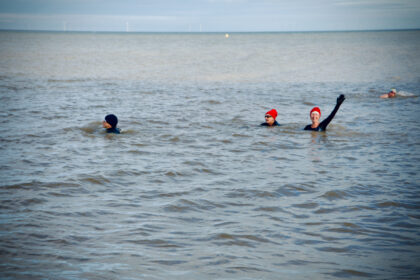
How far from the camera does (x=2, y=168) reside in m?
8.48

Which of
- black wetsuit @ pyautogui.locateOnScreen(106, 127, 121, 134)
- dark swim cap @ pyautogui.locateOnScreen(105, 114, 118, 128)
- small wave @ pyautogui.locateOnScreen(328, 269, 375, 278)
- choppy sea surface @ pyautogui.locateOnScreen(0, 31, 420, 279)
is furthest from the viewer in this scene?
black wetsuit @ pyautogui.locateOnScreen(106, 127, 121, 134)

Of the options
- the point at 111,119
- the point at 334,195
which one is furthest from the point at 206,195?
the point at 111,119

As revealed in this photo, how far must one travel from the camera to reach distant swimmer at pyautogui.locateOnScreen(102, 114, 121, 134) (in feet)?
40.2

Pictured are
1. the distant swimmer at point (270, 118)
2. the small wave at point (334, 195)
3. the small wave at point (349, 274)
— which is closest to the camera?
the small wave at point (349, 274)

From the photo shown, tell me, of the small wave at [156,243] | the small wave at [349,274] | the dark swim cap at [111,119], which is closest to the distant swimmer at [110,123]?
the dark swim cap at [111,119]

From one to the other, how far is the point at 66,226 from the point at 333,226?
408cm

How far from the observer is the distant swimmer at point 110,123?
1226 cm

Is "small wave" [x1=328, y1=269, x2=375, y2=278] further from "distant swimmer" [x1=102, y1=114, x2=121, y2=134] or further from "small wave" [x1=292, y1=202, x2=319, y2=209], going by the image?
"distant swimmer" [x1=102, y1=114, x2=121, y2=134]

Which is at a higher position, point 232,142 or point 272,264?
point 232,142

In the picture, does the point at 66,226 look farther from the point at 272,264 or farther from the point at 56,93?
the point at 56,93

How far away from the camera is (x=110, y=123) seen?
12.3 metres

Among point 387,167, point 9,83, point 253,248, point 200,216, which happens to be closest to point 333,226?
point 253,248

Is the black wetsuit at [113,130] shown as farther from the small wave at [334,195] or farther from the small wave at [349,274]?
the small wave at [349,274]

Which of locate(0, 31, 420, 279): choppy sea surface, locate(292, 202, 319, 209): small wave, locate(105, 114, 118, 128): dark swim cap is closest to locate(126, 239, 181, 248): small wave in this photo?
locate(0, 31, 420, 279): choppy sea surface
